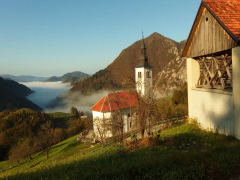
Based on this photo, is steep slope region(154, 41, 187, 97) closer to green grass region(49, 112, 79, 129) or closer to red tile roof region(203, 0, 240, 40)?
red tile roof region(203, 0, 240, 40)

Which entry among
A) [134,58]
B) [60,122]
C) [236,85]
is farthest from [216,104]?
[134,58]

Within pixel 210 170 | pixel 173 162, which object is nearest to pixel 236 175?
pixel 210 170

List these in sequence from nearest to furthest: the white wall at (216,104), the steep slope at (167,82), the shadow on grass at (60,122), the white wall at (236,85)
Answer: the white wall at (236,85) → the white wall at (216,104) → the steep slope at (167,82) → the shadow on grass at (60,122)

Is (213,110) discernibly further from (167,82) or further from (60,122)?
(60,122)

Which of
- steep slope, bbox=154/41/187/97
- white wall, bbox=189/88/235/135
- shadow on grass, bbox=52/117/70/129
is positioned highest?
steep slope, bbox=154/41/187/97

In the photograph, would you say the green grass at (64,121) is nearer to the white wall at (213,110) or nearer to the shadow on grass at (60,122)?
the shadow on grass at (60,122)

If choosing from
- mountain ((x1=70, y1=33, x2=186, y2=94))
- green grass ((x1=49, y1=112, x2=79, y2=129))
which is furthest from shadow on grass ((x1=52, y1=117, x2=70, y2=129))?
mountain ((x1=70, y1=33, x2=186, y2=94))

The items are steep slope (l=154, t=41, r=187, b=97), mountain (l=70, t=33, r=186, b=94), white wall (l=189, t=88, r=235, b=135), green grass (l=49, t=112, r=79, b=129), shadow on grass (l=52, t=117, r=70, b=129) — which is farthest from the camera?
mountain (l=70, t=33, r=186, b=94)

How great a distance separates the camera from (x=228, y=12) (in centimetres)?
747

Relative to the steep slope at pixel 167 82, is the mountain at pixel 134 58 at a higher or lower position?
higher

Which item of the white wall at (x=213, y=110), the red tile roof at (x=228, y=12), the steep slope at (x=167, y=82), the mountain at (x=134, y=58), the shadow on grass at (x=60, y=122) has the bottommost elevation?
the shadow on grass at (x=60, y=122)

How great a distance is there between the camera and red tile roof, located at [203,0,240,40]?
6.73 metres

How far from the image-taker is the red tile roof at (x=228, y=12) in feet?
22.1

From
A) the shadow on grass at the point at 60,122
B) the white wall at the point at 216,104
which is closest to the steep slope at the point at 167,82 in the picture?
the white wall at the point at 216,104
